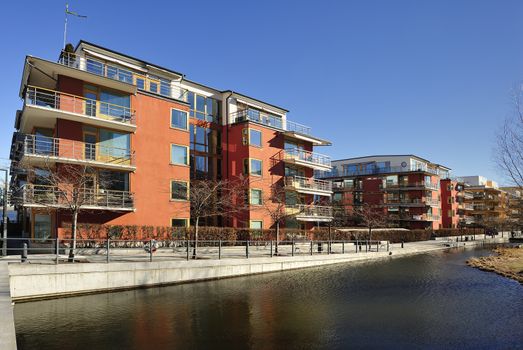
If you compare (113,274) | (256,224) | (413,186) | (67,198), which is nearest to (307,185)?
(256,224)

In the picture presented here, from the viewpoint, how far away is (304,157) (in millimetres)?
43875

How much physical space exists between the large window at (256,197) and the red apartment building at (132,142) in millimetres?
100

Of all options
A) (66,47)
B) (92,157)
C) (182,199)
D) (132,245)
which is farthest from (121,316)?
(66,47)

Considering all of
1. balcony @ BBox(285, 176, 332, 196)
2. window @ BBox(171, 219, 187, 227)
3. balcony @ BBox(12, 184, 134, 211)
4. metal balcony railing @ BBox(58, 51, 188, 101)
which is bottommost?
window @ BBox(171, 219, 187, 227)

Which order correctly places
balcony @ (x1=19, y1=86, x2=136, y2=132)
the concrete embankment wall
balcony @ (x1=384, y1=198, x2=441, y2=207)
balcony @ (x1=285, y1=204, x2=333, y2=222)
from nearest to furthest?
A: the concrete embankment wall
balcony @ (x1=19, y1=86, x2=136, y2=132)
balcony @ (x1=285, y1=204, x2=333, y2=222)
balcony @ (x1=384, y1=198, x2=441, y2=207)

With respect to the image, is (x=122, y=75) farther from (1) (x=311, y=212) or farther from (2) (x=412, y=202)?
(2) (x=412, y=202)

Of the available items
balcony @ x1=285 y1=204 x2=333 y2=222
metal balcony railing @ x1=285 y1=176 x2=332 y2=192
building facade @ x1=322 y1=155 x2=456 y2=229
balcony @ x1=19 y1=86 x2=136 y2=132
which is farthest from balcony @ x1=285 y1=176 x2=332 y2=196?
building facade @ x1=322 y1=155 x2=456 y2=229

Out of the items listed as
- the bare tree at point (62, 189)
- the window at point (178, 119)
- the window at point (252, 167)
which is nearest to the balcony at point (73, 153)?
the bare tree at point (62, 189)

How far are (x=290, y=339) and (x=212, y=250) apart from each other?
17.3 metres

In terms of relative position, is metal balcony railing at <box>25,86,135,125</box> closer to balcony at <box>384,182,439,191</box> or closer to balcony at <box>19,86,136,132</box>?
balcony at <box>19,86,136,132</box>

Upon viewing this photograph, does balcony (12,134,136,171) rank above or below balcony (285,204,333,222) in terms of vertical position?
above

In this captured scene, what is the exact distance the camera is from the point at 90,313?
1367 cm

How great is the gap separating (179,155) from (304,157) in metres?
15.7

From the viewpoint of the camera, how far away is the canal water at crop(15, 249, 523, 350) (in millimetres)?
10789
